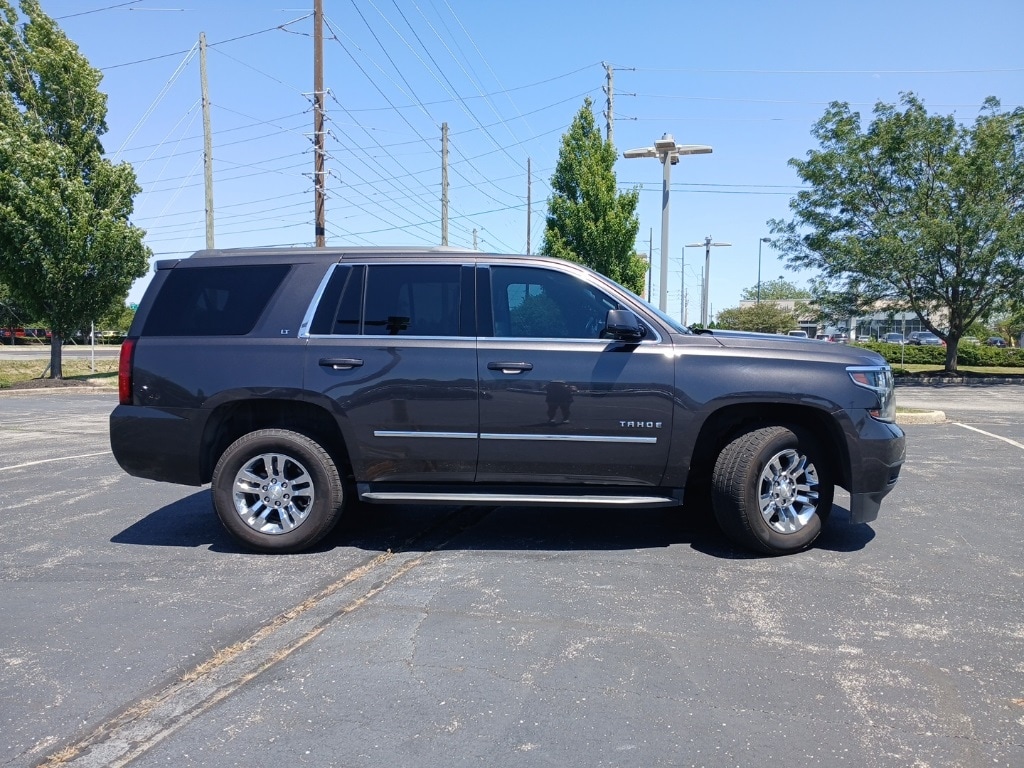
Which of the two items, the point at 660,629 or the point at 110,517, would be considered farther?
the point at 110,517

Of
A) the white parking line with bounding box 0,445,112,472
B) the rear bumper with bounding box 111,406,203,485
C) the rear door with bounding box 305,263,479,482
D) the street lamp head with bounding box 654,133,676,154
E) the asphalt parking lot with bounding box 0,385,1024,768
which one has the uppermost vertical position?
the street lamp head with bounding box 654,133,676,154

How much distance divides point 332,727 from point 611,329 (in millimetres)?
2961

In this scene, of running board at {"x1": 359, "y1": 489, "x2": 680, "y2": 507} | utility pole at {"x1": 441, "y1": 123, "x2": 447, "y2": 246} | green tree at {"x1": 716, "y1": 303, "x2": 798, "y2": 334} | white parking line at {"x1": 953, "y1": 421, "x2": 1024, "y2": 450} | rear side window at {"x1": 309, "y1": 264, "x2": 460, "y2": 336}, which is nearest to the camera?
running board at {"x1": 359, "y1": 489, "x2": 680, "y2": 507}

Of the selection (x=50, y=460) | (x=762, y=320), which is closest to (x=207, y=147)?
(x=50, y=460)

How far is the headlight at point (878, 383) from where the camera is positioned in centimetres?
523

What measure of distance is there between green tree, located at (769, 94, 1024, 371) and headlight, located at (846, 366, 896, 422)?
66.7 ft

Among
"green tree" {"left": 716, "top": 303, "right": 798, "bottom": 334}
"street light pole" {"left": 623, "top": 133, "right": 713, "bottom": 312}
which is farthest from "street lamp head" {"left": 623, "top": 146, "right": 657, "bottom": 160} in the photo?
"green tree" {"left": 716, "top": 303, "right": 798, "bottom": 334}

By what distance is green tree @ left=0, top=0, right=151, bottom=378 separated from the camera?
2025 cm

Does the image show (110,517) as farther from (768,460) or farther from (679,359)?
(768,460)

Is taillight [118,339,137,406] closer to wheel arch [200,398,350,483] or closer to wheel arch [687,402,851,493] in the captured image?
wheel arch [200,398,350,483]

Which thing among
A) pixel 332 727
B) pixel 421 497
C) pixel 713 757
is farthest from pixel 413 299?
pixel 713 757

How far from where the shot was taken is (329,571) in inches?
200

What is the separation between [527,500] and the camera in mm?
5195

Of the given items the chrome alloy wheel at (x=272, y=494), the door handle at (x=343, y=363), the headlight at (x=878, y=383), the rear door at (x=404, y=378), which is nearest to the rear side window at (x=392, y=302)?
the rear door at (x=404, y=378)
